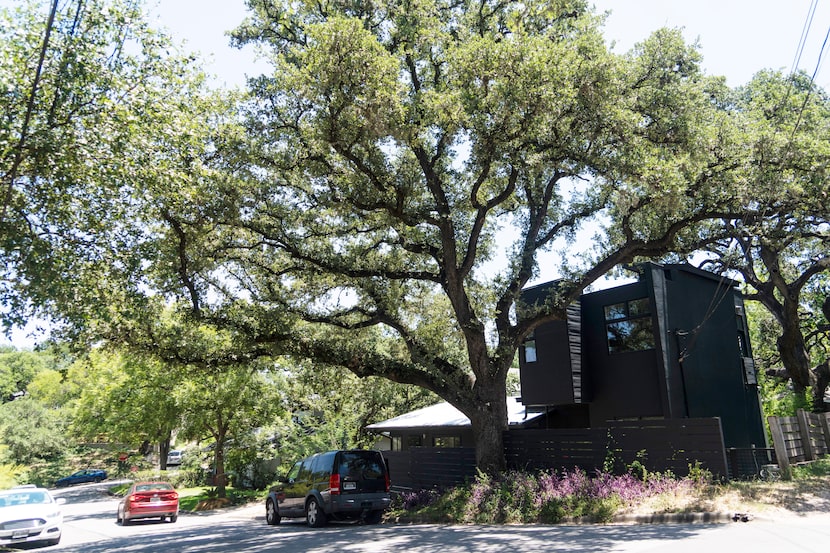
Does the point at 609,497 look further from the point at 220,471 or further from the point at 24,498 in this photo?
the point at 220,471

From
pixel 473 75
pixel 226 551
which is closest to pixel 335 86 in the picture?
pixel 473 75

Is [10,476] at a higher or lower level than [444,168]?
lower

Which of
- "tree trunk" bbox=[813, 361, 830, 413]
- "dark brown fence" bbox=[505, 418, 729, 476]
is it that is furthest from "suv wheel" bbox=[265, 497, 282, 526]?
"tree trunk" bbox=[813, 361, 830, 413]

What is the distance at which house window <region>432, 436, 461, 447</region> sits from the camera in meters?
24.5

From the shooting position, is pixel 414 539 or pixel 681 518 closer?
pixel 681 518

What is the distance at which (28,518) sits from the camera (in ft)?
49.4

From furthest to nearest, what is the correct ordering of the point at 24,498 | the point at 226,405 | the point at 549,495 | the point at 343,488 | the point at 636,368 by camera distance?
the point at 226,405
the point at 636,368
the point at 24,498
the point at 343,488
the point at 549,495

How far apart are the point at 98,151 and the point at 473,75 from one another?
782 cm

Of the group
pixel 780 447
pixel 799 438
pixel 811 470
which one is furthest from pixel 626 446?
pixel 799 438

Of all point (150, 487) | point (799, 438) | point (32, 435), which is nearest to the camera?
point (799, 438)

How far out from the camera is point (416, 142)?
13.8 meters

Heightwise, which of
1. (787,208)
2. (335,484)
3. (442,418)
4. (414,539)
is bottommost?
(414,539)

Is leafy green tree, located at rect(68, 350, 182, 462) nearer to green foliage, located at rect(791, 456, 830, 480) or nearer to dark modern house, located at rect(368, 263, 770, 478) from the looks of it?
dark modern house, located at rect(368, 263, 770, 478)

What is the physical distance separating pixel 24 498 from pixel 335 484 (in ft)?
30.8
